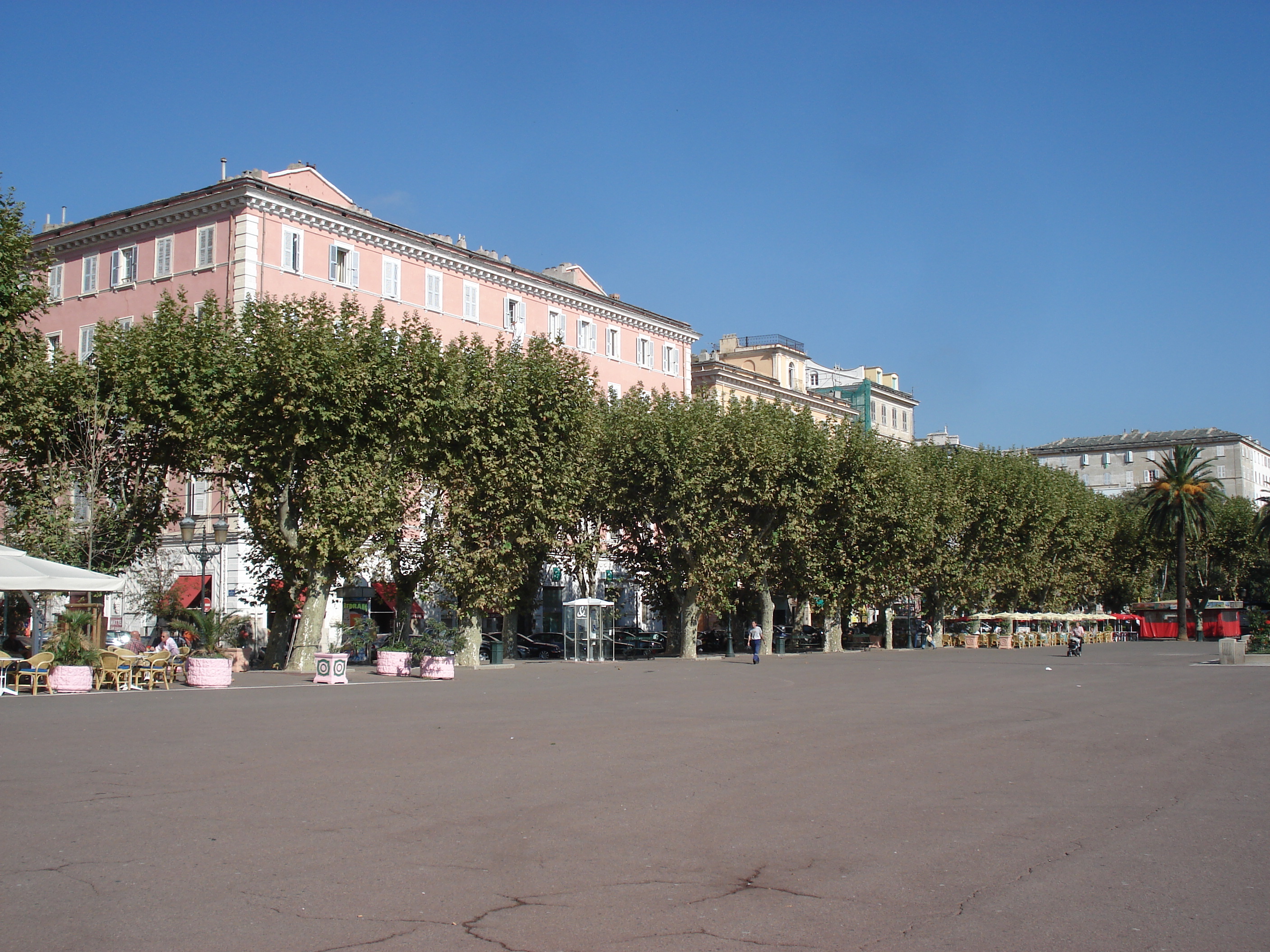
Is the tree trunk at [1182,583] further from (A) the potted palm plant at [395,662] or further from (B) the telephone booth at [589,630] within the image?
(A) the potted palm plant at [395,662]

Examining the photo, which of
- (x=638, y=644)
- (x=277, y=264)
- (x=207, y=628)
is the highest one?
(x=277, y=264)

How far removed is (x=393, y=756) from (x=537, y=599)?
4400 cm

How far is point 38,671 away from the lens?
924 inches

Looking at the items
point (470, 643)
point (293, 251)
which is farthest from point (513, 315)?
point (470, 643)

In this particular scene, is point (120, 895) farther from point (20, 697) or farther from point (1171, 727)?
point (20, 697)

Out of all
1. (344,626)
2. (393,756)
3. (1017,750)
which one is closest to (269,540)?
(344,626)

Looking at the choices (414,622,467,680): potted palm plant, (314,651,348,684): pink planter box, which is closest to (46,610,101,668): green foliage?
(314,651,348,684): pink planter box

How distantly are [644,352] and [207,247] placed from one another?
24.6 meters

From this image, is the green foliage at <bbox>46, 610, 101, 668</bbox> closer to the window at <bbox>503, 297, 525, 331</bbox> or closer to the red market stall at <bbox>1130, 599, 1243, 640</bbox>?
the window at <bbox>503, 297, 525, 331</bbox>

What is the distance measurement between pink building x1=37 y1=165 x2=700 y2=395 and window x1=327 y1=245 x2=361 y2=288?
0.13ft

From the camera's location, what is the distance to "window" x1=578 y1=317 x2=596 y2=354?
5625cm

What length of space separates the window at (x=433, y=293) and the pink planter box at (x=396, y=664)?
64.1 ft

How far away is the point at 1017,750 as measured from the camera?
15.0 meters

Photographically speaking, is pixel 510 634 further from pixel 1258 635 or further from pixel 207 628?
pixel 1258 635
